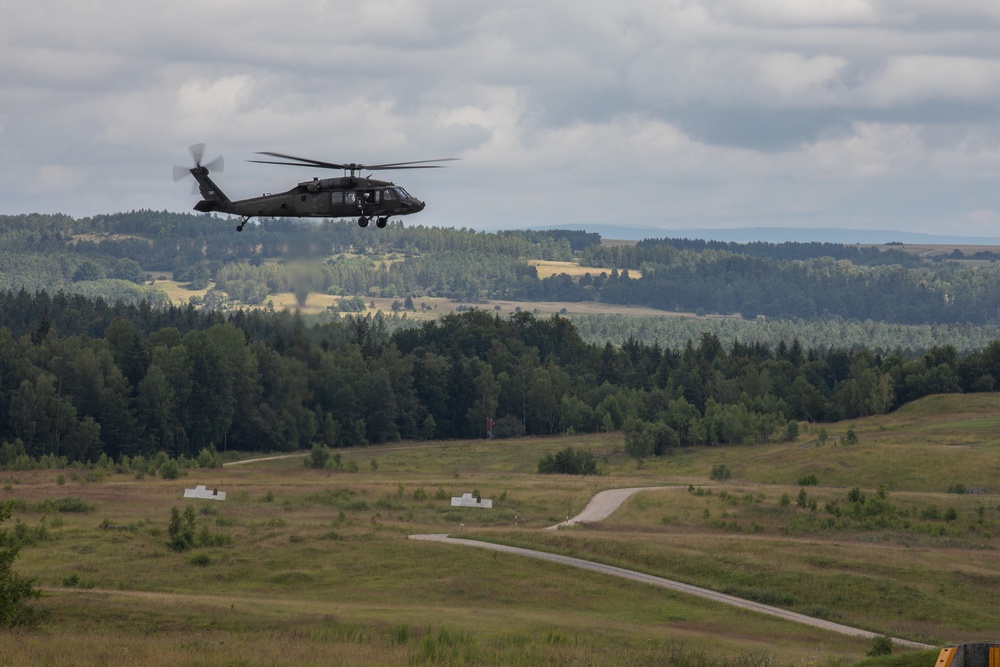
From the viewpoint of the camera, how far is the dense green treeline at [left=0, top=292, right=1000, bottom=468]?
14288cm

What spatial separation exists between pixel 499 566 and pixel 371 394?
3844 inches

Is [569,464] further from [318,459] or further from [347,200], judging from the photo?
[347,200]

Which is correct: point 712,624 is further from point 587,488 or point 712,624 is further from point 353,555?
point 587,488

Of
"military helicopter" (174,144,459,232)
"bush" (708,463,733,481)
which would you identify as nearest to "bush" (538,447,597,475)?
"bush" (708,463,733,481)

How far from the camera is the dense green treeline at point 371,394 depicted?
469 feet

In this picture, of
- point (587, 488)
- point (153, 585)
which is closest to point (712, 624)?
point (153, 585)

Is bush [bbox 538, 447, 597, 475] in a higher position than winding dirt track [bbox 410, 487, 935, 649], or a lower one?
lower

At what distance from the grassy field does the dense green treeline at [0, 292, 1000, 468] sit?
24.4 meters

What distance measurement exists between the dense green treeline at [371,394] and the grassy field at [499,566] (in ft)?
80.0

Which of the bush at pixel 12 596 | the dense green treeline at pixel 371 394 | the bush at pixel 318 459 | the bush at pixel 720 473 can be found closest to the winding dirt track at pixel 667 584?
the bush at pixel 12 596

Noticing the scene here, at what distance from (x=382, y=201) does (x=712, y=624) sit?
22816 mm

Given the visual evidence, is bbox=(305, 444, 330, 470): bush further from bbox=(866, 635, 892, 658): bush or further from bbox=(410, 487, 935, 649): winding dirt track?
bbox=(866, 635, 892, 658): bush

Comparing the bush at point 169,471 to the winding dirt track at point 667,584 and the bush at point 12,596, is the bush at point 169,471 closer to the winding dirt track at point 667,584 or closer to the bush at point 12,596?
the winding dirt track at point 667,584

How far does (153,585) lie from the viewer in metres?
61.8
